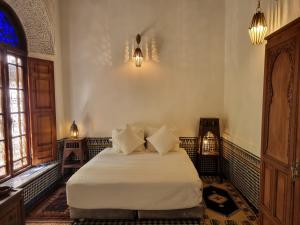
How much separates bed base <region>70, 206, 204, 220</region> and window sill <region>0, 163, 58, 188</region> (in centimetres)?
88

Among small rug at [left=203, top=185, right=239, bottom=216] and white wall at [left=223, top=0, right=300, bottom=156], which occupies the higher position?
white wall at [left=223, top=0, right=300, bottom=156]

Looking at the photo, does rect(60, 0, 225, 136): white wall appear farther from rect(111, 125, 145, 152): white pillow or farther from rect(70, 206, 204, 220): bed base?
rect(70, 206, 204, 220): bed base

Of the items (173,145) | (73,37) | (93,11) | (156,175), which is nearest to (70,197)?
(156,175)

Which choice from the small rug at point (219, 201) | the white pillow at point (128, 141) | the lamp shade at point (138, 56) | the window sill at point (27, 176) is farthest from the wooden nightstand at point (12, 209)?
the lamp shade at point (138, 56)

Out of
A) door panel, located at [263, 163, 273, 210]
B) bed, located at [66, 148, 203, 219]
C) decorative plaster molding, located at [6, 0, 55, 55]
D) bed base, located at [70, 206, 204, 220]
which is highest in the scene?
decorative plaster molding, located at [6, 0, 55, 55]

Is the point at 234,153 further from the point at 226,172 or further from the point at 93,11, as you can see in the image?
the point at 93,11

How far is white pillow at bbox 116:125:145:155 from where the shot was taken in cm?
374

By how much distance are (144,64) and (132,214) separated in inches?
112

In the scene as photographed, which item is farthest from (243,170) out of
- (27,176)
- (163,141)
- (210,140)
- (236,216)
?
(27,176)

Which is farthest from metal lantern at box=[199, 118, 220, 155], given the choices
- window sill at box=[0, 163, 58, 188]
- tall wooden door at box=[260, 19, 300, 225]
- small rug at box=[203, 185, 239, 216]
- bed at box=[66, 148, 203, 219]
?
window sill at box=[0, 163, 58, 188]

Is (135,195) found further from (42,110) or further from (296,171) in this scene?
(42,110)

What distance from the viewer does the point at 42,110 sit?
3768mm

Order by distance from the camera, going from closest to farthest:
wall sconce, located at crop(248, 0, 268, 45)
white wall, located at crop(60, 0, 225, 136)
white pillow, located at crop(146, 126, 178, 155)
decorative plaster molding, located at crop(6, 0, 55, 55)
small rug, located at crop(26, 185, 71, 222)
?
wall sconce, located at crop(248, 0, 268, 45), small rug, located at crop(26, 185, 71, 222), decorative plaster molding, located at crop(6, 0, 55, 55), white pillow, located at crop(146, 126, 178, 155), white wall, located at crop(60, 0, 225, 136)

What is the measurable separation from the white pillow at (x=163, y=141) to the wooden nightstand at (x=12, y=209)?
7.30 ft
